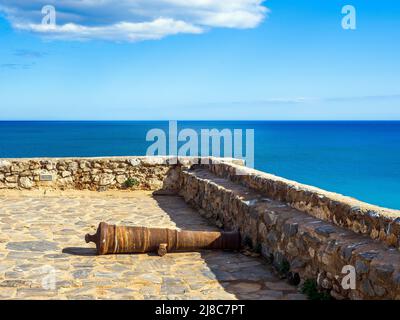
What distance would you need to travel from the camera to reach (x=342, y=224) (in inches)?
218

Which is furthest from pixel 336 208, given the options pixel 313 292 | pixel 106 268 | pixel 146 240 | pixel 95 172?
pixel 95 172

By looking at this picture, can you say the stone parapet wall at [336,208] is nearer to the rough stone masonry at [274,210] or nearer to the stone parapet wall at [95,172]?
the rough stone masonry at [274,210]

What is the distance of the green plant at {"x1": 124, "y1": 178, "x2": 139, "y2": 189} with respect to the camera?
12648 mm

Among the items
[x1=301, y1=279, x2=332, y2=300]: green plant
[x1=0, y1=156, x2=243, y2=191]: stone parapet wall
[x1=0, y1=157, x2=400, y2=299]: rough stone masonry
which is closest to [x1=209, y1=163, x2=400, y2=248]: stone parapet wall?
[x1=0, y1=157, x2=400, y2=299]: rough stone masonry

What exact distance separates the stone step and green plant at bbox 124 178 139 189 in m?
3.82

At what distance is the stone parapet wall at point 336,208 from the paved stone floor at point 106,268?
35.4 inches

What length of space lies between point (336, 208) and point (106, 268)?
2.79m

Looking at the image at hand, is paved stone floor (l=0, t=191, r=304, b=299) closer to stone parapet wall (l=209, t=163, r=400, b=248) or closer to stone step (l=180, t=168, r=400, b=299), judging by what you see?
stone step (l=180, t=168, r=400, b=299)

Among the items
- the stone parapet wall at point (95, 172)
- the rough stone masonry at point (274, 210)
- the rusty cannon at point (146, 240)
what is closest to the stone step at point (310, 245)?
the rough stone masonry at point (274, 210)

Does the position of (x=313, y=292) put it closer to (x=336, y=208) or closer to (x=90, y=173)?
(x=336, y=208)

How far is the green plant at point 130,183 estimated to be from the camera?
498 inches
